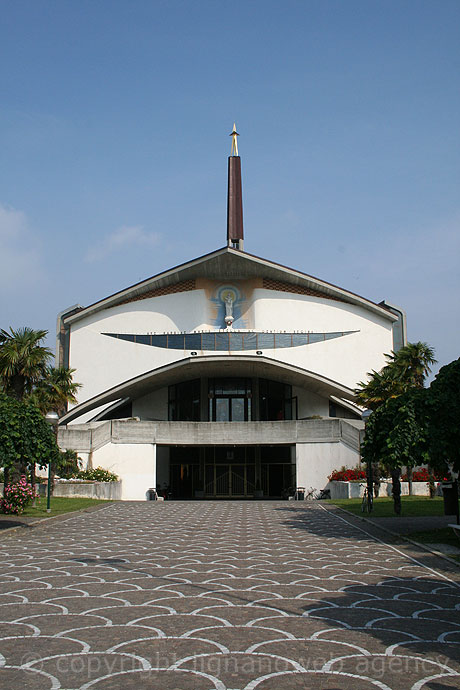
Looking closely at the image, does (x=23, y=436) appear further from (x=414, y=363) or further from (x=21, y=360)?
(x=414, y=363)

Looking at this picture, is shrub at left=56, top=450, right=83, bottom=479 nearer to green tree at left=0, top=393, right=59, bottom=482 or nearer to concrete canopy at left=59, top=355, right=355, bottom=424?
concrete canopy at left=59, top=355, right=355, bottom=424

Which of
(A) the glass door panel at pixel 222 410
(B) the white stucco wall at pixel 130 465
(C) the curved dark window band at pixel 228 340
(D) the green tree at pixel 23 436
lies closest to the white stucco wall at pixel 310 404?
(C) the curved dark window band at pixel 228 340

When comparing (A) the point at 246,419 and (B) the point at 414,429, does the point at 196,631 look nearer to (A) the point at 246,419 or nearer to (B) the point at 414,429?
(B) the point at 414,429

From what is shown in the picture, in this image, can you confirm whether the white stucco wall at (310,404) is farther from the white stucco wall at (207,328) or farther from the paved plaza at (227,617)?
the paved plaza at (227,617)

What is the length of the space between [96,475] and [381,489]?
14596 millimetres

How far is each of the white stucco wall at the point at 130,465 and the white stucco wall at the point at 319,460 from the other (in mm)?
8353

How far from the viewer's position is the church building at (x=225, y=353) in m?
40.9

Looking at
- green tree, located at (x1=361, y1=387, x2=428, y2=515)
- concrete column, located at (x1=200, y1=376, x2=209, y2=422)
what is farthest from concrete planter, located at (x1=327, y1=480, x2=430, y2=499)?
green tree, located at (x1=361, y1=387, x2=428, y2=515)

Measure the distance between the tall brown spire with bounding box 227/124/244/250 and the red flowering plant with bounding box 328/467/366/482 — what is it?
2388cm

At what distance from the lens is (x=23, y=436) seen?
1602 centimetres

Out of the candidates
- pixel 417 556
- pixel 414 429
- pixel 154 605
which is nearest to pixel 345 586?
pixel 154 605

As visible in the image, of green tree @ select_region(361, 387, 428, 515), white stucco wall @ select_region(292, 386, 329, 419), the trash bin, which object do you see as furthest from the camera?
white stucco wall @ select_region(292, 386, 329, 419)

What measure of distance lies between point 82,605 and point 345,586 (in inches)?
141

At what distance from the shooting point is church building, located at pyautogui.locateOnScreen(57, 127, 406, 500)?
134 ft
